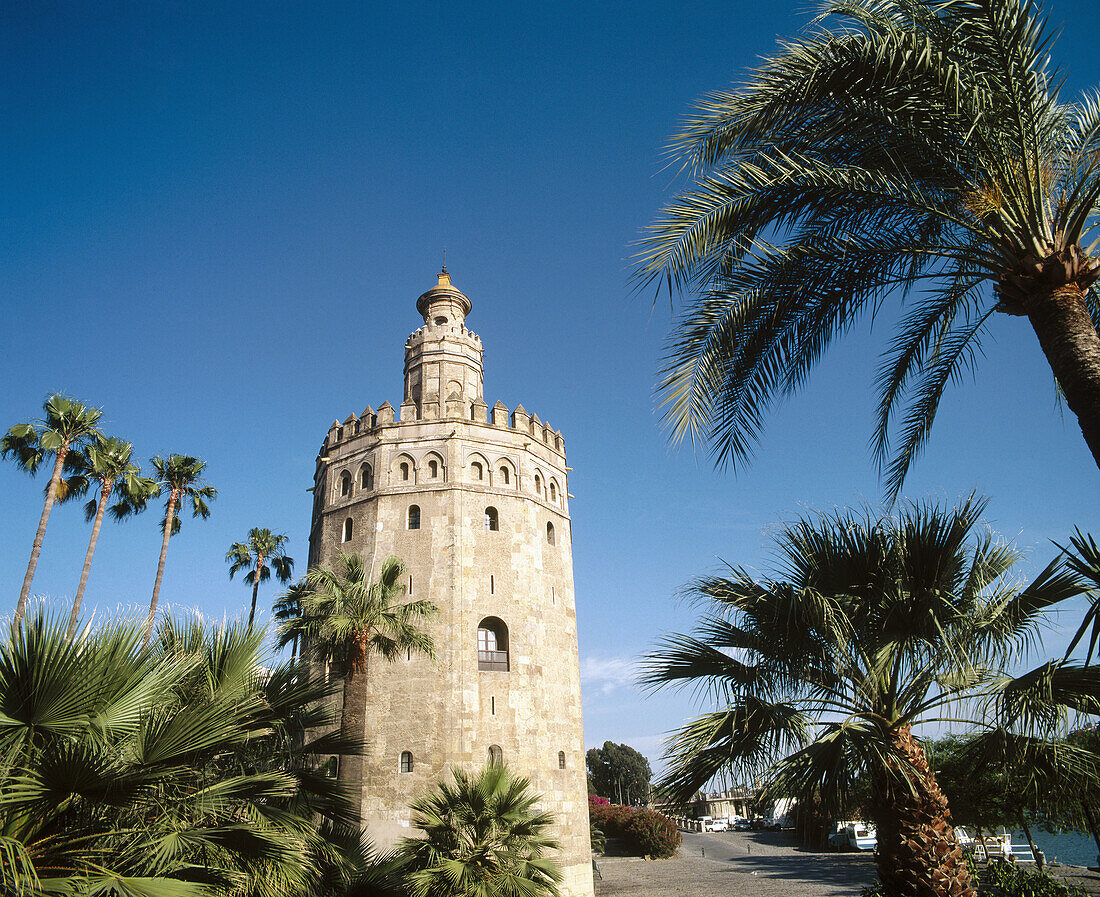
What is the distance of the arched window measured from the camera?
892 inches

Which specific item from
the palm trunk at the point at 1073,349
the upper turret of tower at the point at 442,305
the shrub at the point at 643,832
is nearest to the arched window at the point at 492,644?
the upper turret of tower at the point at 442,305

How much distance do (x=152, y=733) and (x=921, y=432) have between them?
304 inches

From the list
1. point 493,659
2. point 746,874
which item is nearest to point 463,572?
point 493,659

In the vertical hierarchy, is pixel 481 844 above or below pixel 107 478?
below

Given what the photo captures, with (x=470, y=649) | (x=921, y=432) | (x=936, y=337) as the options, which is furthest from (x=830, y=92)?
(x=470, y=649)

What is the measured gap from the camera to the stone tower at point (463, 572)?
2127 cm

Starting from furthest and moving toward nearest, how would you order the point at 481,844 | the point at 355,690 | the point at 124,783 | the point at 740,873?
the point at 740,873 → the point at 355,690 → the point at 481,844 → the point at 124,783

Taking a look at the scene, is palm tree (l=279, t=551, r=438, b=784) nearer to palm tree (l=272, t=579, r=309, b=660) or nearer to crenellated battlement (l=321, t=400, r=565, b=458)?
palm tree (l=272, t=579, r=309, b=660)

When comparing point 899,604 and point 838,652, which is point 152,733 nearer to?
point 838,652

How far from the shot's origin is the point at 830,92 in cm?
641

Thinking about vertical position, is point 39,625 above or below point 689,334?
below

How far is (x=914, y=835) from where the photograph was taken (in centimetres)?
725

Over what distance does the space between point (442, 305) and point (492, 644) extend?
13.5 m

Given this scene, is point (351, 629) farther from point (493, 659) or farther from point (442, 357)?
point (442, 357)
